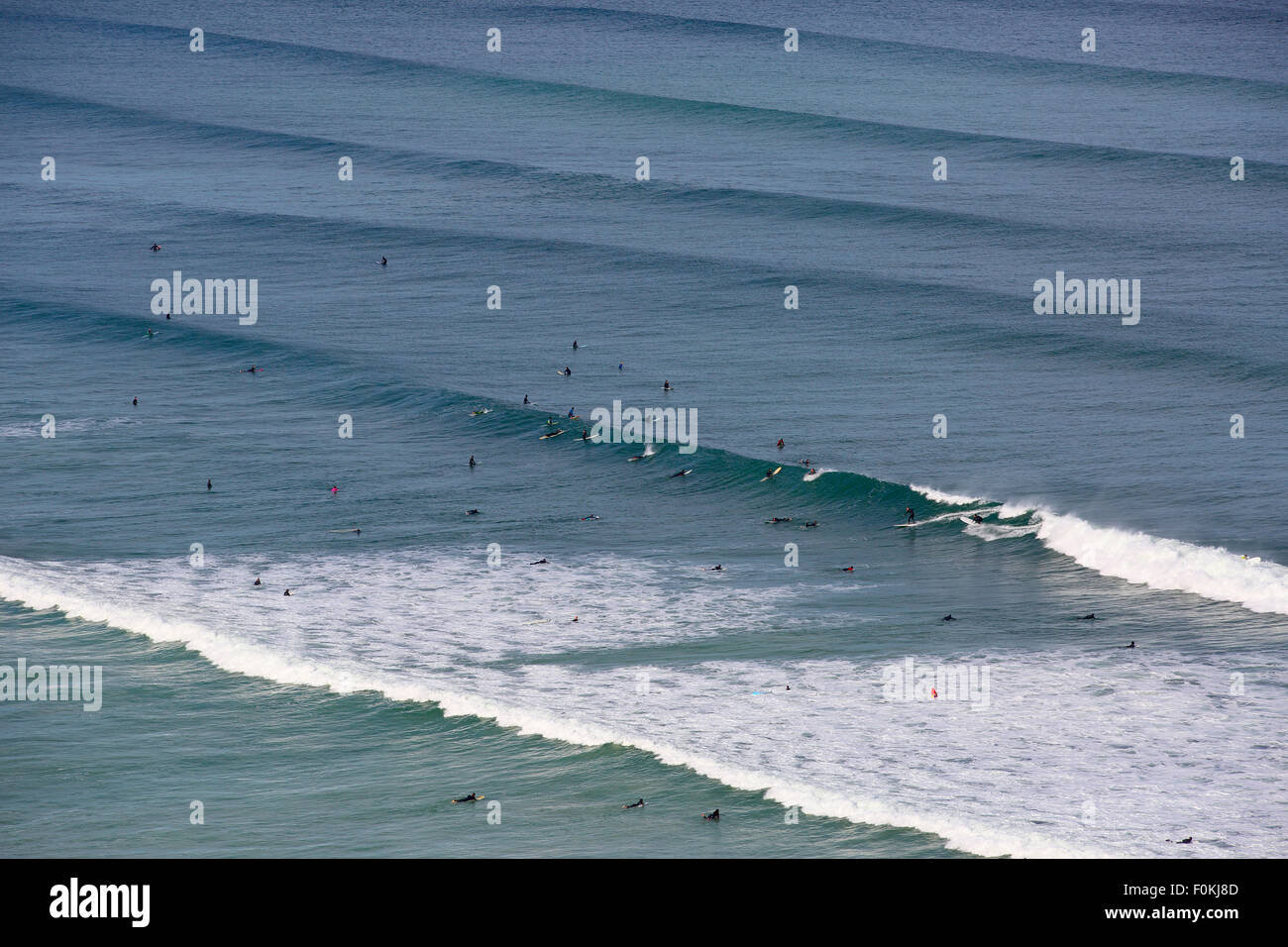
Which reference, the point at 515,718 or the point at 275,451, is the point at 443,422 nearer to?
the point at 275,451

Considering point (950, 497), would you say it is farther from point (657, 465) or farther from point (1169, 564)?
point (657, 465)

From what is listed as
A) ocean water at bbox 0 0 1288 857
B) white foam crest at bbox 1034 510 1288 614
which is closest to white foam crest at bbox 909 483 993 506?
ocean water at bbox 0 0 1288 857

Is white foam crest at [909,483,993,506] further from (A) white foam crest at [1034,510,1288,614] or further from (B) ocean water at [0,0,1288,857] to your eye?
(A) white foam crest at [1034,510,1288,614]

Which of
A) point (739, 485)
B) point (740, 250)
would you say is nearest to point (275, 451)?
point (739, 485)

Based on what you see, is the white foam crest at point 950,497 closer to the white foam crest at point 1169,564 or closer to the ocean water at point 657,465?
the ocean water at point 657,465
